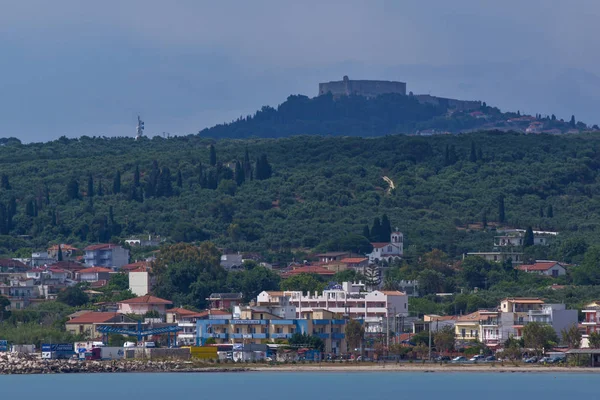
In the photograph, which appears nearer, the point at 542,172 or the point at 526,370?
the point at 526,370

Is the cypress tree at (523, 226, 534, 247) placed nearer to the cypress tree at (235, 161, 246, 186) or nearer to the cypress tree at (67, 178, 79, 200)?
the cypress tree at (235, 161, 246, 186)

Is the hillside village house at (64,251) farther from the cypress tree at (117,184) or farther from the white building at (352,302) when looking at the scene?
the white building at (352,302)

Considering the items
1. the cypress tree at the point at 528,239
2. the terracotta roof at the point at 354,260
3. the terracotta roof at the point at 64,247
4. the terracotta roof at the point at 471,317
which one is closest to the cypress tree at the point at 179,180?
the terracotta roof at the point at 64,247

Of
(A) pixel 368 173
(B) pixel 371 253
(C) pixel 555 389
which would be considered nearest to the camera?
(C) pixel 555 389

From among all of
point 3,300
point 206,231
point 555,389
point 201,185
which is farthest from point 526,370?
point 201,185

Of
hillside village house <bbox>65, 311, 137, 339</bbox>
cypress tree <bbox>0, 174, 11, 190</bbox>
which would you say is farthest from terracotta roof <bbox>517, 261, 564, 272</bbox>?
cypress tree <bbox>0, 174, 11, 190</bbox>

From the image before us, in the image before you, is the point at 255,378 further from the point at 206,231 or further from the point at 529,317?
the point at 206,231
